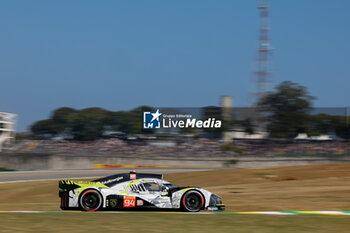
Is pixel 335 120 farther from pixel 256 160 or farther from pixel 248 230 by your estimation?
pixel 248 230

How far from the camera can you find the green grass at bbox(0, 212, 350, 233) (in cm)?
879

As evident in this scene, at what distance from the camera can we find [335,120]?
4569 centimetres

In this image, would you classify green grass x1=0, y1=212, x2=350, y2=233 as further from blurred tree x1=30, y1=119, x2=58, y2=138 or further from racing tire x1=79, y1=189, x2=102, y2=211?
blurred tree x1=30, y1=119, x2=58, y2=138

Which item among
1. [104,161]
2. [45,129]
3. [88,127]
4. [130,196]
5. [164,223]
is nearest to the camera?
[164,223]

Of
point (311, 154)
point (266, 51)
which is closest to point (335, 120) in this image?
point (311, 154)

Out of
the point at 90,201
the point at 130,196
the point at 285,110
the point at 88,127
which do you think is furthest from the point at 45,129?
the point at 130,196

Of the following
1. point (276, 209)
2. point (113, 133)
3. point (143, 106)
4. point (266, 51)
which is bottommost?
point (276, 209)

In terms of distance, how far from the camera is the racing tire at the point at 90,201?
38.2 ft

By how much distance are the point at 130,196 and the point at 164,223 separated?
243 cm

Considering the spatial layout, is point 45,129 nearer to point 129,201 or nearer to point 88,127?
point 88,127

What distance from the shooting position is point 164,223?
9.54 meters

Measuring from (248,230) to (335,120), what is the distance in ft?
130

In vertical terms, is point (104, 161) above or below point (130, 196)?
above

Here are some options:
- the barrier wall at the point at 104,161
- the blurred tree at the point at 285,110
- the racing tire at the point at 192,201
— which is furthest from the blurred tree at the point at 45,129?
the racing tire at the point at 192,201
